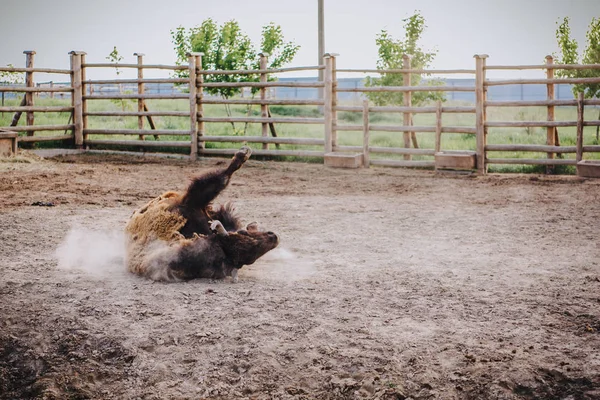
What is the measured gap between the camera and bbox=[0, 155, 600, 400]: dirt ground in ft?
11.2

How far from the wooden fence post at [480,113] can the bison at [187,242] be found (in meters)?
7.86

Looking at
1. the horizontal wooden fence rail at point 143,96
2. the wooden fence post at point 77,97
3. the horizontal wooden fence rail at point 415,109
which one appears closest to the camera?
the horizontal wooden fence rail at point 415,109

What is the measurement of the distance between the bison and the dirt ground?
0.11 meters

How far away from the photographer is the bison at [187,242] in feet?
16.2

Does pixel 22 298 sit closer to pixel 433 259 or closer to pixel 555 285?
pixel 433 259

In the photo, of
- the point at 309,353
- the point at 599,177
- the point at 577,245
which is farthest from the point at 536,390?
the point at 599,177

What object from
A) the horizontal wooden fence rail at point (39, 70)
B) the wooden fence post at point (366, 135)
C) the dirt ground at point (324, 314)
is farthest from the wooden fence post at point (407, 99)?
the horizontal wooden fence rail at point (39, 70)

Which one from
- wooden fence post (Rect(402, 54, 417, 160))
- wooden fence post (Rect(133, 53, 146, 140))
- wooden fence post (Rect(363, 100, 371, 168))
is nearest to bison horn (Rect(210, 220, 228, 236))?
wooden fence post (Rect(363, 100, 371, 168))

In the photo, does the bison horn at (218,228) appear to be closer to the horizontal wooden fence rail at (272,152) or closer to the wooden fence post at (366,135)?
the wooden fence post at (366,135)

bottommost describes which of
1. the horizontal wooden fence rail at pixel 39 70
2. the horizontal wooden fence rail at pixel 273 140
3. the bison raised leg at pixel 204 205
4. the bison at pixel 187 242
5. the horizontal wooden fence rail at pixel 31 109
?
the bison at pixel 187 242

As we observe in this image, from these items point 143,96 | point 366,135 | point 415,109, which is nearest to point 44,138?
point 143,96

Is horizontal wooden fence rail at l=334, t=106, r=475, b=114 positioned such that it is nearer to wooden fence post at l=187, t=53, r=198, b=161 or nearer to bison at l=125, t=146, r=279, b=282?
wooden fence post at l=187, t=53, r=198, b=161

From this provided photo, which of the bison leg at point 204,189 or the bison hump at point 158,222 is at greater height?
the bison leg at point 204,189

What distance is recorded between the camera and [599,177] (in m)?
11.2
